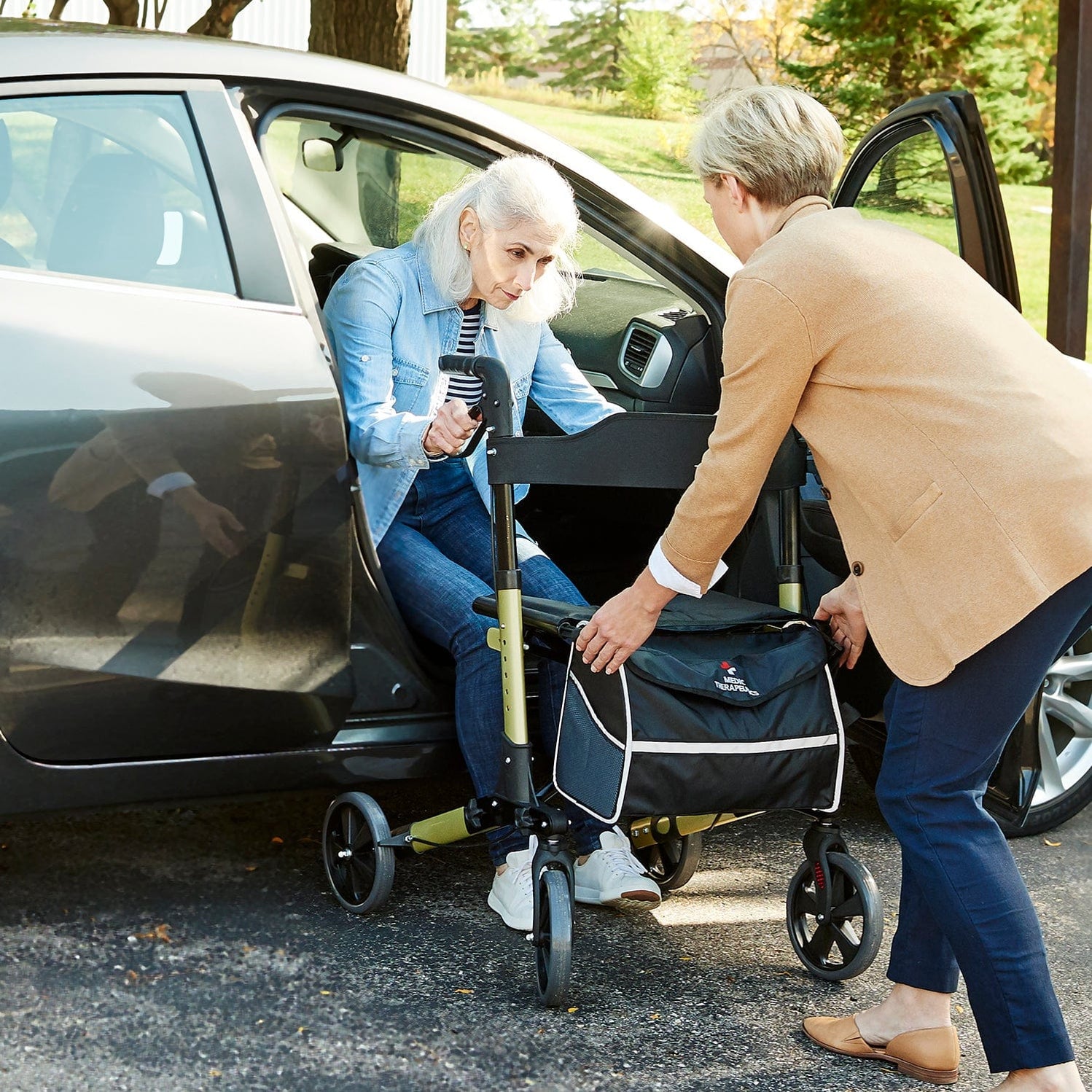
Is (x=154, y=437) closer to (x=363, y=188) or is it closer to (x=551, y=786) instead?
(x=551, y=786)

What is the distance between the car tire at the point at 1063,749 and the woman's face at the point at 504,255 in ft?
4.51

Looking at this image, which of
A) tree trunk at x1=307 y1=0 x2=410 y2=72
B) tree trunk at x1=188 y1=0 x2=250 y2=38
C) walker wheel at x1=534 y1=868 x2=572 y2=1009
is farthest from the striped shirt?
tree trunk at x1=188 y1=0 x2=250 y2=38

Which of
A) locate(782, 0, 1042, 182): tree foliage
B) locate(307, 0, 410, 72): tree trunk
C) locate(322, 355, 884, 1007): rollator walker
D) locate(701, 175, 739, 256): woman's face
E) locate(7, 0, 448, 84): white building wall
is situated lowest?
locate(322, 355, 884, 1007): rollator walker

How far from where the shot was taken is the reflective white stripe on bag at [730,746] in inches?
92.1

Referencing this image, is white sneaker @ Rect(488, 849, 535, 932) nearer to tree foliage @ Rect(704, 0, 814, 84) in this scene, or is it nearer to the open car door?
the open car door

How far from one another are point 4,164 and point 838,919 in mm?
2033

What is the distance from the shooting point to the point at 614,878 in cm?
290

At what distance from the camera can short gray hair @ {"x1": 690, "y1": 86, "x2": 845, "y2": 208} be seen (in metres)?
2.30

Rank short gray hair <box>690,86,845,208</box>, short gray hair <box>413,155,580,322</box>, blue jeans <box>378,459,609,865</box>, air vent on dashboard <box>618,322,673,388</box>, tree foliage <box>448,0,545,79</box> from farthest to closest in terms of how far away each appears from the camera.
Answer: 1. tree foliage <box>448,0,545,79</box>
2. air vent on dashboard <box>618,322,673,388</box>
3. short gray hair <box>413,155,580,322</box>
4. blue jeans <box>378,459,609,865</box>
5. short gray hair <box>690,86,845,208</box>

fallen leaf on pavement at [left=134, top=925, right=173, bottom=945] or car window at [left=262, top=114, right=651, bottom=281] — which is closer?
fallen leaf on pavement at [left=134, top=925, right=173, bottom=945]

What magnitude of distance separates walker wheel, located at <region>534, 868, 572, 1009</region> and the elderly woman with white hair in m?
0.29

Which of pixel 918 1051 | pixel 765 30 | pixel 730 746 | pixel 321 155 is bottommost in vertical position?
pixel 918 1051

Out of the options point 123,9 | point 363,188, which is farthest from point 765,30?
point 363,188

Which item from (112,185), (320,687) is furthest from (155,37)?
(320,687)
